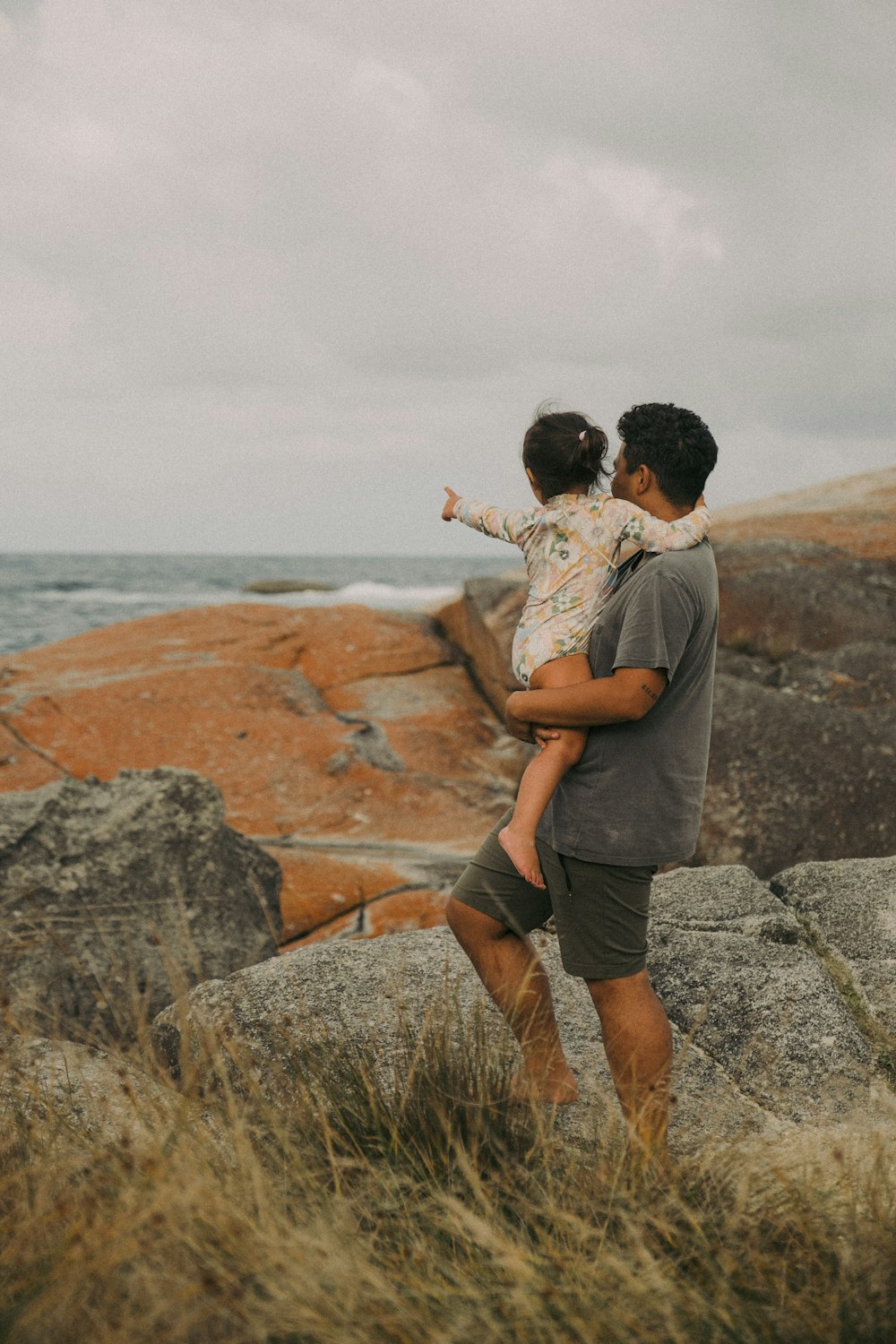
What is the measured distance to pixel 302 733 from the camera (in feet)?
27.3

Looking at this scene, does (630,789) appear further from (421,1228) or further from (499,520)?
(421,1228)

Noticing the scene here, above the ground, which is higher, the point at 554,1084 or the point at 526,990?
the point at 526,990

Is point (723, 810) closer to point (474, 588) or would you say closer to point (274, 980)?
point (274, 980)

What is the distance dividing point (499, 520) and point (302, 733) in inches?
215

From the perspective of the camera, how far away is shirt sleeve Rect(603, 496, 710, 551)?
106 inches

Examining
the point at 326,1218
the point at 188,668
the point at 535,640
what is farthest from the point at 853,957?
the point at 188,668

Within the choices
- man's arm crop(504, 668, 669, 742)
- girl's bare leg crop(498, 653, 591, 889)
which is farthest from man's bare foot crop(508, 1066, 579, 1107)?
man's arm crop(504, 668, 669, 742)

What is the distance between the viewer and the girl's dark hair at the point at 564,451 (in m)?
3.05

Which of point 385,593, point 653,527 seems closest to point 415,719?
point 653,527

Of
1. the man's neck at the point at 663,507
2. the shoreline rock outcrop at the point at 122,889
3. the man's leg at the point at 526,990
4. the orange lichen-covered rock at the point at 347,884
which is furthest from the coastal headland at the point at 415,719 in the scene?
the man's neck at the point at 663,507

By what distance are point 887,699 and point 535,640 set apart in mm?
5140

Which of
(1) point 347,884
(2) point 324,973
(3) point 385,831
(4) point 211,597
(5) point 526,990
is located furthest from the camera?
(4) point 211,597

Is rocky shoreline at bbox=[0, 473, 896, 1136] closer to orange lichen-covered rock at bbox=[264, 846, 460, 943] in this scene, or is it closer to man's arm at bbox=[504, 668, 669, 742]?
orange lichen-covered rock at bbox=[264, 846, 460, 943]

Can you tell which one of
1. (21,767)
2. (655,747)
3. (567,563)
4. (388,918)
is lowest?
(388,918)
